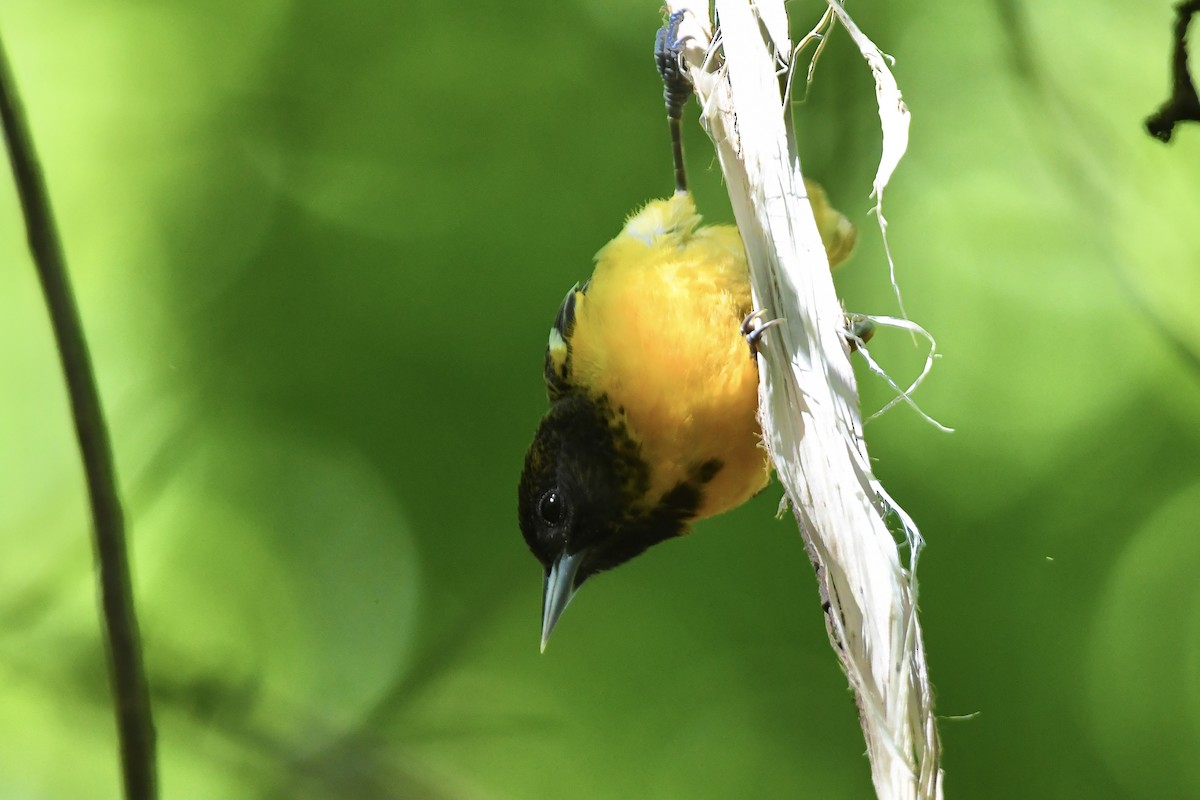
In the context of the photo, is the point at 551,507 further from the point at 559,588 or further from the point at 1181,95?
the point at 1181,95

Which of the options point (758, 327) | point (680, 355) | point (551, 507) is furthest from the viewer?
point (551, 507)

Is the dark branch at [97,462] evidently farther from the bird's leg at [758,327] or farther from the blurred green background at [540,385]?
the bird's leg at [758,327]

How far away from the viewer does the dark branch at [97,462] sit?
41.0 inches

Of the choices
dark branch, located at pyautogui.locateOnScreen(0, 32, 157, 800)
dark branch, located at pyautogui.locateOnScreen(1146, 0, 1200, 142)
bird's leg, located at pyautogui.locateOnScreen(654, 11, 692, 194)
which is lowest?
dark branch, located at pyautogui.locateOnScreen(1146, 0, 1200, 142)

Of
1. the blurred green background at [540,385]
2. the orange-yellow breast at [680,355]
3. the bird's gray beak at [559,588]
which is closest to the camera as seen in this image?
the orange-yellow breast at [680,355]

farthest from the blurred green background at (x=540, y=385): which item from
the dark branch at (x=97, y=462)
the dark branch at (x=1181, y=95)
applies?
the dark branch at (x=1181, y=95)

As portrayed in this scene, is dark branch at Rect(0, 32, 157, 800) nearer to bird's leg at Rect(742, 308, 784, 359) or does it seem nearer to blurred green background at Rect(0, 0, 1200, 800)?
blurred green background at Rect(0, 0, 1200, 800)

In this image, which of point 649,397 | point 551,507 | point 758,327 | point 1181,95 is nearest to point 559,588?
point 551,507

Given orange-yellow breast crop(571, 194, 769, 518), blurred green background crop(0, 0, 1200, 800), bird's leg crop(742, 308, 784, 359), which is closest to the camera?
bird's leg crop(742, 308, 784, 359)

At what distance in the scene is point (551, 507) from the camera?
0.98 metres

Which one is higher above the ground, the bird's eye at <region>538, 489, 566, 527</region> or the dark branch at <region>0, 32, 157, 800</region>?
the dark branch at <region>0, 32, 157, 800</region>

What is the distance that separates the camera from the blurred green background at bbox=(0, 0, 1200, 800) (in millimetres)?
1147

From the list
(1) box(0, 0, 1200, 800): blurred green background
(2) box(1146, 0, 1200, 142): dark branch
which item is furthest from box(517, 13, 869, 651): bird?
(2) box(1146, 0, 1200, 142): dark branch

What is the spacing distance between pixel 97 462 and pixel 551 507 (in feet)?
1.71
